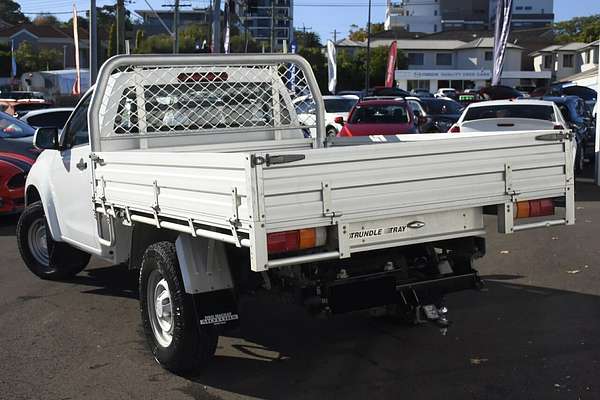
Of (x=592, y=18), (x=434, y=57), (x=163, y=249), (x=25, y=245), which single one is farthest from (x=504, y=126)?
(x=592, y=18)

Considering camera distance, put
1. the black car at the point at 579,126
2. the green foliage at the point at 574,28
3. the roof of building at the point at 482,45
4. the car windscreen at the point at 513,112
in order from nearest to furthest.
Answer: the car windscreen at the point at 513,112 → the black car at the point at 579,126 → the roof of building at the point at 482,45 → the green foliage at the point at 574,28

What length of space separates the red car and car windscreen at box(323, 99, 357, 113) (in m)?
5.34

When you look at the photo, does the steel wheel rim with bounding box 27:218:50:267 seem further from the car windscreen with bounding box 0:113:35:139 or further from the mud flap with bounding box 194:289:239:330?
the car windscreen with bounding box 0:113:35:139

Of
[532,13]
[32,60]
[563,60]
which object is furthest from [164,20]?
[532,13]

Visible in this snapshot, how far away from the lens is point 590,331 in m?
5.95

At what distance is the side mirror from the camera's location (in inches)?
283

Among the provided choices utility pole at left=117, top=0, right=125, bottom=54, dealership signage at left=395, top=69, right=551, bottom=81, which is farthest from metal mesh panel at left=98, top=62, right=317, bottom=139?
dealership signage at left=395, top=69, right=551, bottom=81

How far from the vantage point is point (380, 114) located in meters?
18.4

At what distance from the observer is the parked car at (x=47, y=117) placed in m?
17.5

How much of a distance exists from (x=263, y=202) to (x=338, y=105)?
68.1 ft

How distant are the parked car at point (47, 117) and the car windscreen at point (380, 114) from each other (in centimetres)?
677

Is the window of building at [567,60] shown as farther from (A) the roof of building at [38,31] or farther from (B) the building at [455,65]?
(A) the roof of building at [38,31]

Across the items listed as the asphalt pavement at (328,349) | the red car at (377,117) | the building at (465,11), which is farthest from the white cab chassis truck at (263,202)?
the building at (465,11)

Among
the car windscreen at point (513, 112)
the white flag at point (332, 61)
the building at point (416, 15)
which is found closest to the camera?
the car windscreen at point (513, 112)
